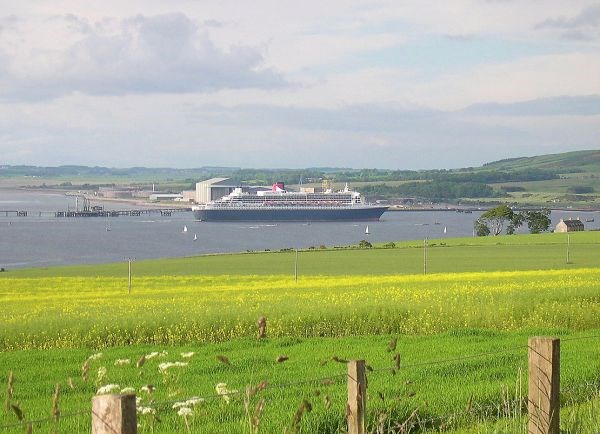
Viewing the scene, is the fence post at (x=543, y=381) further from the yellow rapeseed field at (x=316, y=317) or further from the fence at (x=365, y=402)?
the yellow rapeseed field at (x=316, y=317)

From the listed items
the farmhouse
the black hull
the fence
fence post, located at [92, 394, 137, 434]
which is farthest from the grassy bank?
the black hull

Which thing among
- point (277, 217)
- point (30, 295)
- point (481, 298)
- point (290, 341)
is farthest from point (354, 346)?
point (277, 217)

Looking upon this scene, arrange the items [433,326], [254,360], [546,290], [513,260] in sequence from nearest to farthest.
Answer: [254,360] → [433,326] → [546,290] → [513,260]

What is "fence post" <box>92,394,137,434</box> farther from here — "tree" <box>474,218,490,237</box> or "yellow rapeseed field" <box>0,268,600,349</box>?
"tree" <box>474,218,490,237</box>

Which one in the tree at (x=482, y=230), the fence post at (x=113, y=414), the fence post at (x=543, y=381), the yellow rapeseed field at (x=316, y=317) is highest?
the fence post at (x=113, y=414)

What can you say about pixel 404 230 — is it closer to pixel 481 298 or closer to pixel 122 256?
pixel 122 256

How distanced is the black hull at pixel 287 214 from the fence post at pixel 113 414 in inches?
5490

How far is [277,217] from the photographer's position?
5694 inches

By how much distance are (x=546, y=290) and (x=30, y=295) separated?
13879 mm

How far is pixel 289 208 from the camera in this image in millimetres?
144125

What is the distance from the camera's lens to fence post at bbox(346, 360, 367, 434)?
5609 mm

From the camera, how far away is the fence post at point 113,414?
4020mm

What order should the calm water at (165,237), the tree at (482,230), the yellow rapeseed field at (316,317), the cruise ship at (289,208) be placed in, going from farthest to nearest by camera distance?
the cruise ship at (289,208) → the tree at (482,230) → the calm water at (165,237) → the yellow rapeseed field at (316,317)

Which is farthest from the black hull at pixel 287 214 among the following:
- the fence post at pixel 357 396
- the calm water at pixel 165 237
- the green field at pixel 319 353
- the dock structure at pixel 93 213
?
the fence post at pixel 357 396
